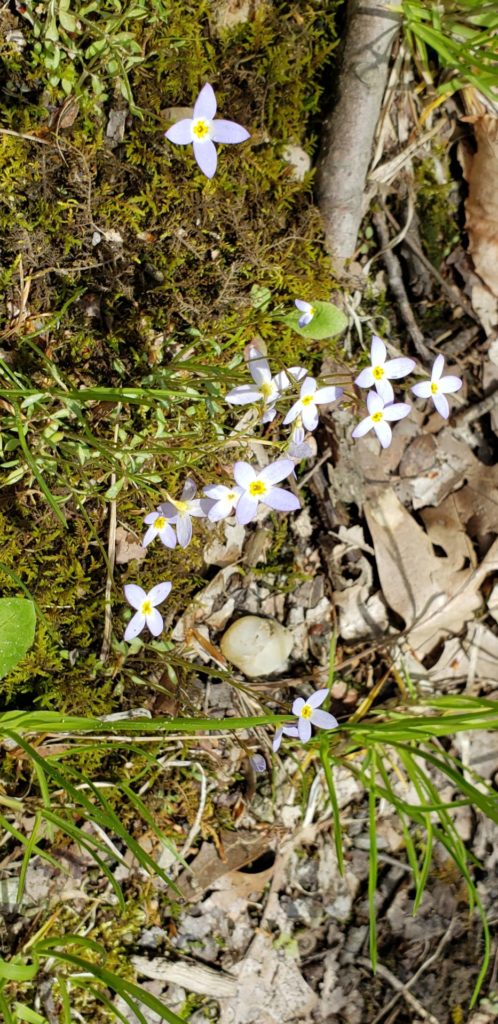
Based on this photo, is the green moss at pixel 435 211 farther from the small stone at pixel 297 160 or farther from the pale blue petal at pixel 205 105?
the pale blue petal at pixel 205 105

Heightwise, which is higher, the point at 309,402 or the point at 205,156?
the point at 205,156

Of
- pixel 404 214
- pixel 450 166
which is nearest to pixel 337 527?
pixel 404 214

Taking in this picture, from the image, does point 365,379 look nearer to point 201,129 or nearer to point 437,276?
point 201,129

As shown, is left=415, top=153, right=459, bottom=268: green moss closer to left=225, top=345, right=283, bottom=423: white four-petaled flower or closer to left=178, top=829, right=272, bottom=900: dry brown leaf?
left=225, top=345, right=283, bottom=423: white four-petaled flower

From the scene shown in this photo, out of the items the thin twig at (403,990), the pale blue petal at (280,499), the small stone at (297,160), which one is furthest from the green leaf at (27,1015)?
the small stone at (297,160)

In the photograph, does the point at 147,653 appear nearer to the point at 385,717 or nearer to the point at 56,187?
the point at 385,717

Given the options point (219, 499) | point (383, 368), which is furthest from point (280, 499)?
point (383, 368)

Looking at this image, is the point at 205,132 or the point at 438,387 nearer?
the point at 205,132
